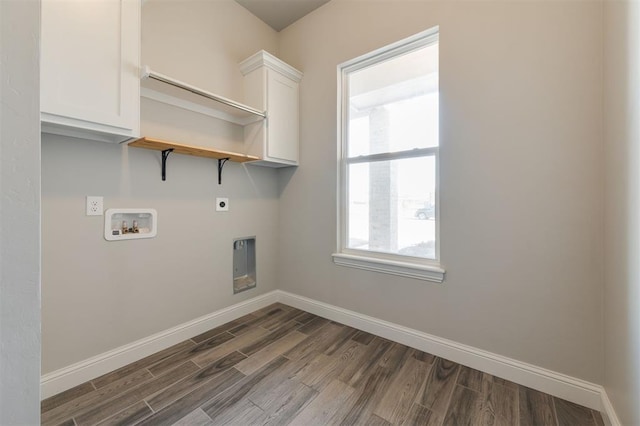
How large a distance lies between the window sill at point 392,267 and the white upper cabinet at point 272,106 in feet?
3.47

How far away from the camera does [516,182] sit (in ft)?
5.41

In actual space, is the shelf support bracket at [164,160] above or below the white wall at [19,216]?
above

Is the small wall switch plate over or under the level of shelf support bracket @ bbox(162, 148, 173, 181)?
under

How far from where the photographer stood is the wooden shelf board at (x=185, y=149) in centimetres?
172

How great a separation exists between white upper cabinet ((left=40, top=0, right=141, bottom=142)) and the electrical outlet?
371 millimetres

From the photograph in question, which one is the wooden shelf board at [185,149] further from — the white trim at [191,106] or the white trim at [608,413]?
the white trim at [608,413]

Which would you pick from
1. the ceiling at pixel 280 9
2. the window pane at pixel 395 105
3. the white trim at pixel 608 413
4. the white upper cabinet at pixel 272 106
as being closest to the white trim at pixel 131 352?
the white upper cabinet at pixel 272 106

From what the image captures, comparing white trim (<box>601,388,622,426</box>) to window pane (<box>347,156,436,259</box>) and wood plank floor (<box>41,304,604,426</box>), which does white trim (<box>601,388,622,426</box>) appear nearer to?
wood plank floor (<box>41,304,604,426</box>)

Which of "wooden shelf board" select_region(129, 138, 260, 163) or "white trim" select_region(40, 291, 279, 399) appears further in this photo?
"wooden shelf board" select_region(129, 138, 260, 163)

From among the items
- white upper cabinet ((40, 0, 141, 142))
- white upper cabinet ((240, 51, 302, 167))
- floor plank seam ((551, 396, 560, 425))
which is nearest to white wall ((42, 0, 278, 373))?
white upper cabinet ((240, 51, 302, 167))

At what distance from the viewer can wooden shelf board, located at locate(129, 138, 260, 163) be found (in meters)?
1.72

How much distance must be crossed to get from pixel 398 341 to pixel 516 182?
1396 mm

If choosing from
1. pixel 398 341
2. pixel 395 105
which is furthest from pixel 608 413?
pixel 395 105

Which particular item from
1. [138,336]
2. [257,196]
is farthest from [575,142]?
[138,336]
